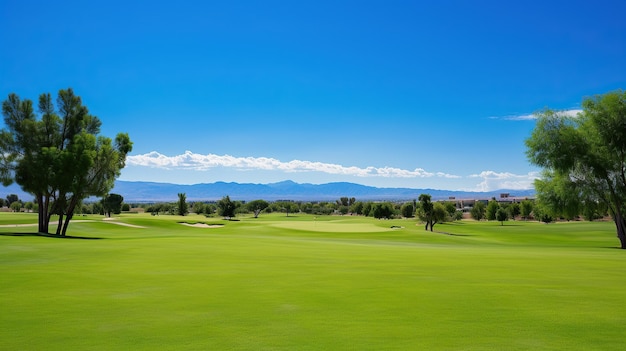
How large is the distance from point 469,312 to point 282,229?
59.4 metres

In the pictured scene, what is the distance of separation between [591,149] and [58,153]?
50.1m

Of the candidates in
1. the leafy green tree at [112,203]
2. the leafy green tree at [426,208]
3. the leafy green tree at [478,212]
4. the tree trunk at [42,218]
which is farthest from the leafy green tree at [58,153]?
the leafy green tree at [478,212]

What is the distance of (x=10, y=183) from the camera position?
44.4m

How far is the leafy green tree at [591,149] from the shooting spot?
42.2m

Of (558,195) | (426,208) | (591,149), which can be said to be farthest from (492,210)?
(591,149)

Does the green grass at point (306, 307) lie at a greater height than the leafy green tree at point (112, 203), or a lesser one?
lesser

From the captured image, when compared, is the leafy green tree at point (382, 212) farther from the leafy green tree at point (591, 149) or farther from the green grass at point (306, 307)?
the green grass at point (306, 307)

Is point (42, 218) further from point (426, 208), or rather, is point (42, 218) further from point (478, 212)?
point (478, 212)

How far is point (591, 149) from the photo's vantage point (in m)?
43.4

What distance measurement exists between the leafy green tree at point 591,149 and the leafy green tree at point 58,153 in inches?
1664

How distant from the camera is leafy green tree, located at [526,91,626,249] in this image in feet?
138

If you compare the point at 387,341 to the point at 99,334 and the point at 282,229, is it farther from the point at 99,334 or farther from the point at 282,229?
the point at 282,229

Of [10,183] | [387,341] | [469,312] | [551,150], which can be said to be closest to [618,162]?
[551,150]

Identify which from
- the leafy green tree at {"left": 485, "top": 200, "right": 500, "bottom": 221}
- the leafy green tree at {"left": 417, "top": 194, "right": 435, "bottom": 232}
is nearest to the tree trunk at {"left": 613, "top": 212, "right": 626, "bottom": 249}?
the leafy green tree at {"left": 417, "top": 194, "right": 435, "bottom": 232}
